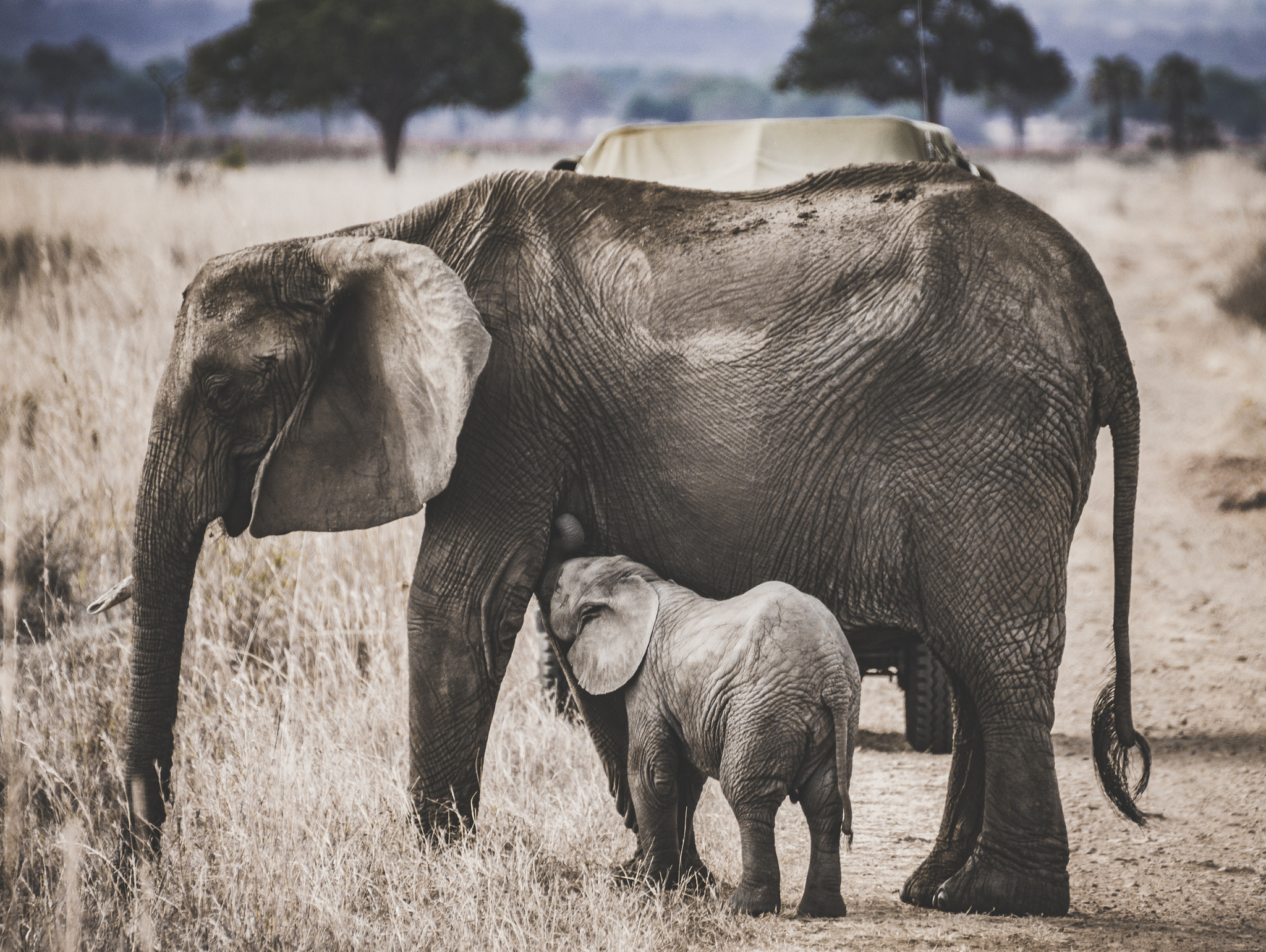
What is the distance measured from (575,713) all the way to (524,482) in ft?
7.08

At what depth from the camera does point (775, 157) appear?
246 inches

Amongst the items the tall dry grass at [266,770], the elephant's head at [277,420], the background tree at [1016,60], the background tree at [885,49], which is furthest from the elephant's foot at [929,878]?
the background tree at [1016,60]

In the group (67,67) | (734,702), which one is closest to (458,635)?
(734,702)

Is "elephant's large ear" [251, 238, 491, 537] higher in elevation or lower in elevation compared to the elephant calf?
higher

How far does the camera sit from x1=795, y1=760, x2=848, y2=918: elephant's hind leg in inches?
137

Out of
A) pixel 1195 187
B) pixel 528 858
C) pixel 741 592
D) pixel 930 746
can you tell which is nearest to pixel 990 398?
pixel 741 592

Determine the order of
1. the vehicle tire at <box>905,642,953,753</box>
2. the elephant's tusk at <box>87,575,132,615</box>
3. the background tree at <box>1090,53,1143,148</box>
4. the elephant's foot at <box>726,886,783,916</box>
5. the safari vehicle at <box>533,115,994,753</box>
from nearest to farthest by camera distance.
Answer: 1. the elephant's foot at <box>726,886,783,916</box>
2. the elephant's tusk at <box>87,575,132,615</box>
3. the vehicle tire at <box>905,642,953,753</box>
4. the safari vehicle at <box>533,115,994,753</box>
5. the background tree at <box>1090,53,1143,148</box>

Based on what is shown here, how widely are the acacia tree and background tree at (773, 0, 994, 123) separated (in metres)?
11.3

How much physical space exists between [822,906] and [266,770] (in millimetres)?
2126

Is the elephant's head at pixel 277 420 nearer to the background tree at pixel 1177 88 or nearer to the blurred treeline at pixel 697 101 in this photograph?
the background tree at pixel 1177 88

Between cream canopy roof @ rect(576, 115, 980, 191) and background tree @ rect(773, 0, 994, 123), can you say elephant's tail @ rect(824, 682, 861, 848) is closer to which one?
cream canopy roof @ rect(576, 115, 980, 191)

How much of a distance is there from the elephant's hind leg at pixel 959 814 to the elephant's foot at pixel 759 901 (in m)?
0.71

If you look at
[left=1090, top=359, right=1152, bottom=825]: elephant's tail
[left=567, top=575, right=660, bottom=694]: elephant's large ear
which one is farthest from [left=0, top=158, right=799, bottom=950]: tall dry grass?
[left=1090, top=359, right=1152, bottom=825]: elephant's tail

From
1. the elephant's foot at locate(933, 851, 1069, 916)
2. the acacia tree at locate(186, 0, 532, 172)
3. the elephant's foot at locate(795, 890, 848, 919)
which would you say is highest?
the acacia tree at locate(186, 0, 532, 172)
